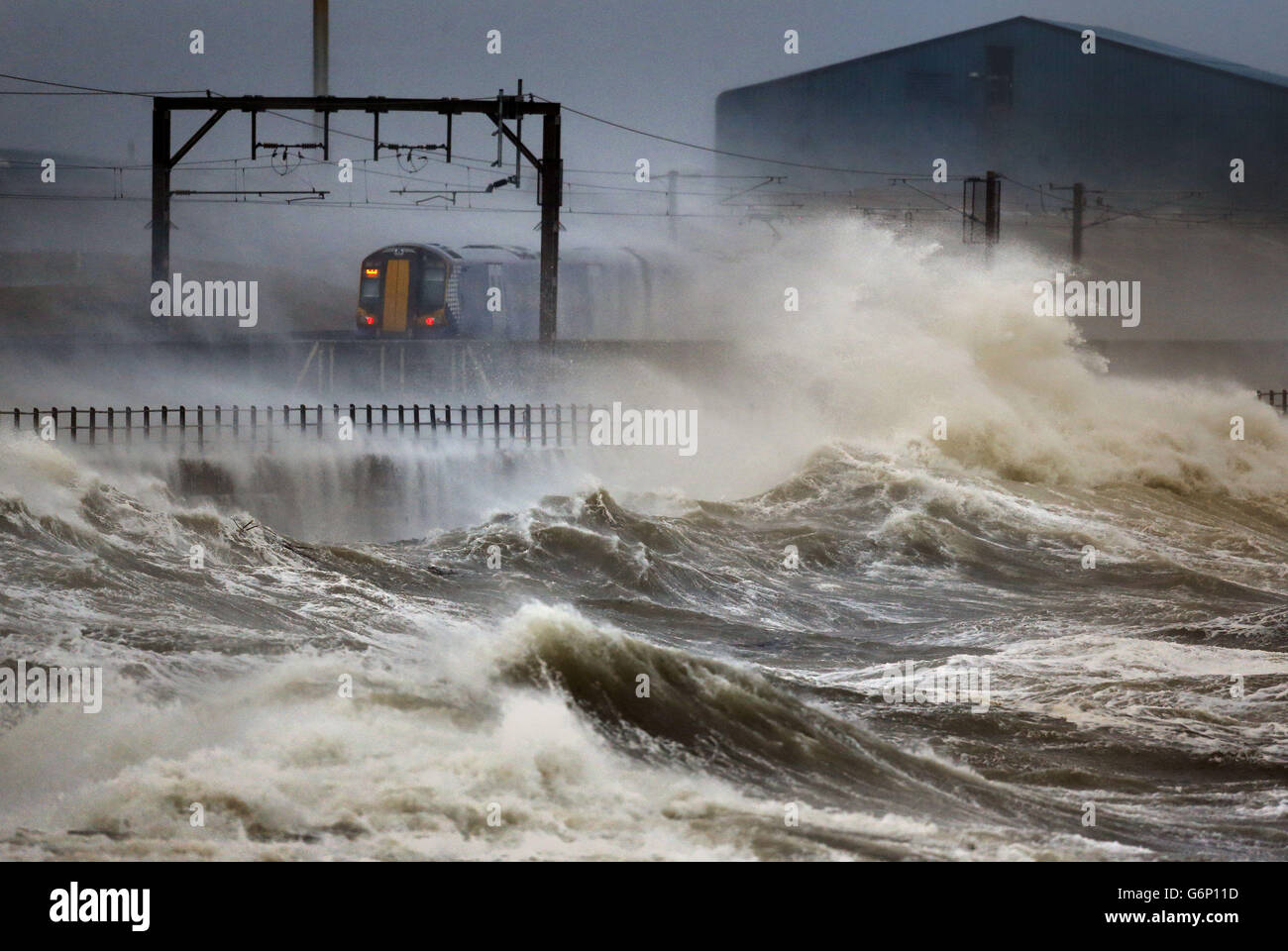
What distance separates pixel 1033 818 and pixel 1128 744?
75.6 inches

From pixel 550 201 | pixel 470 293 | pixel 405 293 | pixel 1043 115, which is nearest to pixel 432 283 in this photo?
pixel 405 293

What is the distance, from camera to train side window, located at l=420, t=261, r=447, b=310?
33.3 metres

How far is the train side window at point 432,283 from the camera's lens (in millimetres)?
33312

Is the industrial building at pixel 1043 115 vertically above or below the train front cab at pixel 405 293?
above

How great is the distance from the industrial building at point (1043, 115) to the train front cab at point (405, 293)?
20.8 metres

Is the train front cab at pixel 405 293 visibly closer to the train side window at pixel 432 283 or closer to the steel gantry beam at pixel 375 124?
the train side window at pixel 432 283

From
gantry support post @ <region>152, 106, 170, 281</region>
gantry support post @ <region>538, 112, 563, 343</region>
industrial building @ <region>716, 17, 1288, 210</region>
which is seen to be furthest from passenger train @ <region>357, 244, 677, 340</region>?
industrial building @ <region>716, 17, 1288, 210</region>

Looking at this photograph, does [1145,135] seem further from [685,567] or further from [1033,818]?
[1033,818]

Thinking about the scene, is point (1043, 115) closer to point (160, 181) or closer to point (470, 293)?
point (470, 293)

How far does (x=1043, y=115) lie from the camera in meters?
51.0

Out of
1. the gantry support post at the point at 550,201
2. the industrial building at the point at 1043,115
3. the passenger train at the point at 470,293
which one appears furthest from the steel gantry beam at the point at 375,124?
the industrial building at the point at 1043,115

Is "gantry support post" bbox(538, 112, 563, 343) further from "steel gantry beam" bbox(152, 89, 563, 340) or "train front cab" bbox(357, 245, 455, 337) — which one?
"train front cab" bbox(357, 245, 455, 337)

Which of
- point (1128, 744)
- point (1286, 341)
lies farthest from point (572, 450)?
point (1286, 341)
